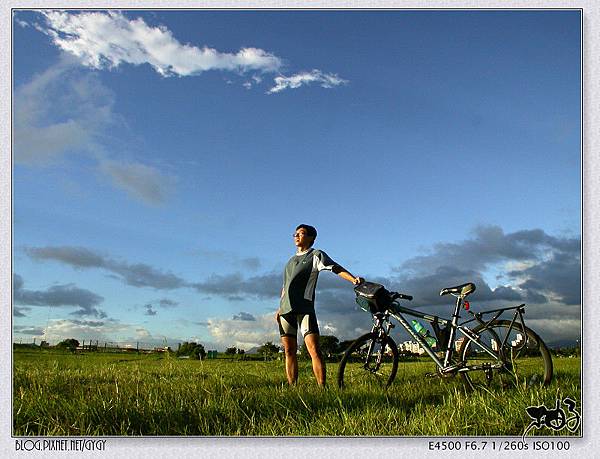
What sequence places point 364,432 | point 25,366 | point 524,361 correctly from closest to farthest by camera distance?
point 364,432
point 524,361
point 25,366

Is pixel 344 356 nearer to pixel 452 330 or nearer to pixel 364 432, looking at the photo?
pixel 452 330

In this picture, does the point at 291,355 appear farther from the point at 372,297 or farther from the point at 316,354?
the point at 372,297

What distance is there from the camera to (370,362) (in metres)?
7.89

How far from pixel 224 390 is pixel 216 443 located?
1562 mm

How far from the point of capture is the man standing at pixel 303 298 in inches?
299

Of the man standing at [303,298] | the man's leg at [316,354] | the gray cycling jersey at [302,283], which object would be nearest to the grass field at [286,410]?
the man's leg at [316,354]

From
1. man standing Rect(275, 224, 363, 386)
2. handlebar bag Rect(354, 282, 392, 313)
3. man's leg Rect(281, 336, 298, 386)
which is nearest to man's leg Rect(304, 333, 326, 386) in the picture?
man standing Rect(275, 224, 363, 386)

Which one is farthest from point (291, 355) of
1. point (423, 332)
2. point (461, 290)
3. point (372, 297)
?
point (461, 290)

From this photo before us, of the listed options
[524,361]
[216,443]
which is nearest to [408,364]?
[524,361]

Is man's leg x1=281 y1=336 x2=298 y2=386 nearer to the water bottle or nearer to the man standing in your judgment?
the man standing

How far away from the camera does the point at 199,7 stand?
694cm

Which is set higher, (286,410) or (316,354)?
(316,354)

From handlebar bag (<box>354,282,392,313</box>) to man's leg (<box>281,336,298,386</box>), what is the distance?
111 centimetres

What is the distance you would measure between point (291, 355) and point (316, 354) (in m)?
0.50
